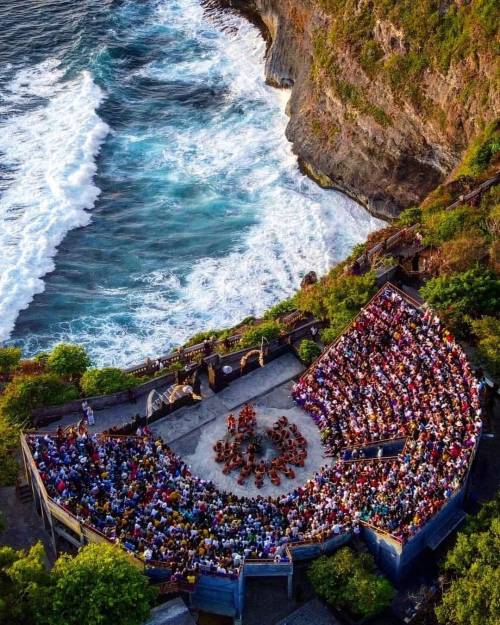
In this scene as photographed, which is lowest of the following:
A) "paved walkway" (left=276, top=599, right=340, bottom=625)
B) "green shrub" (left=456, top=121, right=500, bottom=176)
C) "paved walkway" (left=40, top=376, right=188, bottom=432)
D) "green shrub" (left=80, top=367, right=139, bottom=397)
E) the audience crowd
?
"paved walkway" (left=40, top=376, right=188, bottom=432)

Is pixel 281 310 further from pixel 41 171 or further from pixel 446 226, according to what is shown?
pixel 41 171

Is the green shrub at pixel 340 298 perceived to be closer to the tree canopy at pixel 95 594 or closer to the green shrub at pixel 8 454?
the green shrub at pixel 8 454

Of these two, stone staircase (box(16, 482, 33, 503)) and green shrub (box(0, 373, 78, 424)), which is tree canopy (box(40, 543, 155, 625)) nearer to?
stone staircase (box(16, 482, 33, 503))

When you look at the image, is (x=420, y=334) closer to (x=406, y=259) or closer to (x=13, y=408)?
(x=406, y=259)

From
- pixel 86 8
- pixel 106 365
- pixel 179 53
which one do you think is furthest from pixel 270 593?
pixel 86 8

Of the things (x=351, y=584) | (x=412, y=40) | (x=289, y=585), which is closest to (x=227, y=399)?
(x=289, y=585)

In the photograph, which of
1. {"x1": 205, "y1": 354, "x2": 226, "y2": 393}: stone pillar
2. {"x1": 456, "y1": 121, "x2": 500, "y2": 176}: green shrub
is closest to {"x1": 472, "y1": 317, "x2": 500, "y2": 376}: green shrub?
{"x1": 205, "y1": 354, "x2": 226, "y2": 393}: stone pillar
